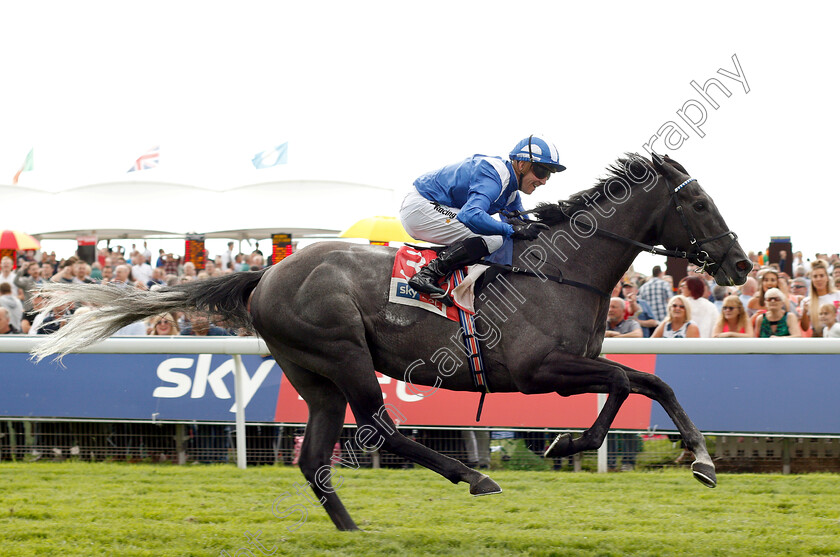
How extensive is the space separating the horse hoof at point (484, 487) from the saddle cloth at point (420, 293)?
79cm

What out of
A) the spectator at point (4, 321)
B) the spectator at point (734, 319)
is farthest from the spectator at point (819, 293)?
the spectator at point (4, 321)

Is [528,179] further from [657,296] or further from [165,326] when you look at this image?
[657,296]

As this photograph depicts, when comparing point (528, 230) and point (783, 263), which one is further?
point (783, 263)

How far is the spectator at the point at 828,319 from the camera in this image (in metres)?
6.76

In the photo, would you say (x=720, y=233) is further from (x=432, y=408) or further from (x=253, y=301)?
(x=432, y=408)

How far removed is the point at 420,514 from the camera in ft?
16.9

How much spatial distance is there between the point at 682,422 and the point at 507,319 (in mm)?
939

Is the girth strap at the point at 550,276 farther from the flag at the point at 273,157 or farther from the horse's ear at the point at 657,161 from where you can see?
the flag at the point at 273,157

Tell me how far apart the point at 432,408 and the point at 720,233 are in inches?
119

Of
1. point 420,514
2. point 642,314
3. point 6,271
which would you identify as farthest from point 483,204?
point 6,271

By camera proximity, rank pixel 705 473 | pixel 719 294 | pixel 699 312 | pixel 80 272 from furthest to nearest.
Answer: pixel 80 272
pixel 719 294
pixel 699 312
pixel 705 473

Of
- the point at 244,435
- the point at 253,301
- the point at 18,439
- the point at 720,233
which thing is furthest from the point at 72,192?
the point at 720,233

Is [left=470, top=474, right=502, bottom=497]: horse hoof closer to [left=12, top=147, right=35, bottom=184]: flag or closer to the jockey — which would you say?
the jockey

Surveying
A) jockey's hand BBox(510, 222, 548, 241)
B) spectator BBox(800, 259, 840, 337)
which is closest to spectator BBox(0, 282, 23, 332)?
jockey's hand BBox(510, 222, 548, 241)
